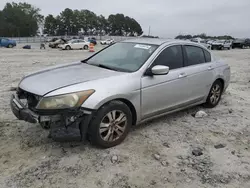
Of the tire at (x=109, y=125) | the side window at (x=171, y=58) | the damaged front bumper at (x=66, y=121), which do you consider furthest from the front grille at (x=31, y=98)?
the side window at (x=171, y=58)

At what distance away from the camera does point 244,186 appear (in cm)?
306

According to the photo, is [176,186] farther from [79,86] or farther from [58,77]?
[58,77]

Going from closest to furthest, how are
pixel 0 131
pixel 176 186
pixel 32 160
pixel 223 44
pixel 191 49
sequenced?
pixel 176 186
pixel 32 160
pixel 0 131
pixel 191 49
pixel 223 44

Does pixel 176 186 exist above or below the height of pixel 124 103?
below

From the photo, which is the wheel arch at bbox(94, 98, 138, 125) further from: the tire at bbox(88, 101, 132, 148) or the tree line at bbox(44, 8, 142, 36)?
the tree line at bbox(44, 8, 142, 36)

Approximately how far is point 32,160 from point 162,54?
99.6 inches

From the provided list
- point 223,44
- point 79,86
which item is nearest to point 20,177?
point 79,86

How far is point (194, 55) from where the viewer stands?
202 inches

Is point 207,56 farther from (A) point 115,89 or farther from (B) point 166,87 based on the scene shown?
(A) point 115,89

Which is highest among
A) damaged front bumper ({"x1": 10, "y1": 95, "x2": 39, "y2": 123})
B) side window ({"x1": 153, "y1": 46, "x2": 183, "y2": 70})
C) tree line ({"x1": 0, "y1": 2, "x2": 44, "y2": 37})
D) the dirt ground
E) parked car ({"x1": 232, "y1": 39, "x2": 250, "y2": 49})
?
tree line ({"x1": 0, "y1": 2, "x2": 44, "y2": 37})

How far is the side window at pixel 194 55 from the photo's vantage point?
16.2ft

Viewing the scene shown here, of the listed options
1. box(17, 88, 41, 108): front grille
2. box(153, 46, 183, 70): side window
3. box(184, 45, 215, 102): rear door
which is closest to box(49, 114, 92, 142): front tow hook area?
box(17, 88, 41, 108): front grille

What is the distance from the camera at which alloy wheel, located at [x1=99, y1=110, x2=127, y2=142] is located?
3602mm

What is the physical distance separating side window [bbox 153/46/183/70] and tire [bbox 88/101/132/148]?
3.30 feet
